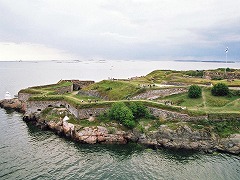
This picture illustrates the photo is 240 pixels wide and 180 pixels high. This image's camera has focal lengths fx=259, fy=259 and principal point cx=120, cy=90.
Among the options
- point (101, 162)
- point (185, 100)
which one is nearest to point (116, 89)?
point (185, 100)

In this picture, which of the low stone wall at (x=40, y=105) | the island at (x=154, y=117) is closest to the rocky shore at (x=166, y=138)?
the island at (x=154, y=117)

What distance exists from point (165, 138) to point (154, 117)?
5.97 m

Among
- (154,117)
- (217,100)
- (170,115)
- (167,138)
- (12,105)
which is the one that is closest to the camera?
(167,138)

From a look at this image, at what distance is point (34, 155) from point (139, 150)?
1475cm

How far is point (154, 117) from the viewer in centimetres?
4494

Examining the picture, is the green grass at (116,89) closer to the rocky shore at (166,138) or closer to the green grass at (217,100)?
the rocky shore at (166,138)

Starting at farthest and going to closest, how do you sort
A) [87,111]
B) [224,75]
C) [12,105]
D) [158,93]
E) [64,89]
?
1. [64,89]
2. [224,75]
3. [12,105]
4. [158,93]
5. [87,111]

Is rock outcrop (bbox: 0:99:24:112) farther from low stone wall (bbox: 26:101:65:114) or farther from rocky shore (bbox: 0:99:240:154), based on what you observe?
rocky shore (bbox: 0:99:240:154)

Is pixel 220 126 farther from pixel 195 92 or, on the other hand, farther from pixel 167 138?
pixel 195 92

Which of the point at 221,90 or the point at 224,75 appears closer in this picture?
the point at 221,90

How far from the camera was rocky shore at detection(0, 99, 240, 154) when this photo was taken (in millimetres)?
38094

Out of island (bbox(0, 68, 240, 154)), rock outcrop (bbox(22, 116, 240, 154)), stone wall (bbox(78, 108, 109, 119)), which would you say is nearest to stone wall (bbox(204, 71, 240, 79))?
island (bbox(0, 68, 240, 154))

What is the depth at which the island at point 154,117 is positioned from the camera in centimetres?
3950

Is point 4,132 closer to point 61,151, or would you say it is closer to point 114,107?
point 61,151
